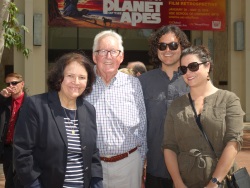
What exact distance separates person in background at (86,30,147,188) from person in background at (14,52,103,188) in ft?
1.61

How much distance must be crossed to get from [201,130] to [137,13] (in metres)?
14.4

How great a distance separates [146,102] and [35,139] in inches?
57.4

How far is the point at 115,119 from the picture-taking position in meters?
4.27

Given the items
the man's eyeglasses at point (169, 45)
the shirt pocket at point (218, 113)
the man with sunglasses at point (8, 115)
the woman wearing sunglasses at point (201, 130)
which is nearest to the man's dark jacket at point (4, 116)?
the man with sunglasses at point (8, 115)

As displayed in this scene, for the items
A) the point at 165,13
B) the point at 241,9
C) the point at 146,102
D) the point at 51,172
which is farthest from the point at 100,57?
the point at 241,9

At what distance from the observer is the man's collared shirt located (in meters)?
4.24

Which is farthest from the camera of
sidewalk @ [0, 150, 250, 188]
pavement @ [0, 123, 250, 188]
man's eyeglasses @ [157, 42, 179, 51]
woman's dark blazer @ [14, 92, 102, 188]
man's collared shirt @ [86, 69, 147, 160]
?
sidewalk @ [0, 150, 250, 188]

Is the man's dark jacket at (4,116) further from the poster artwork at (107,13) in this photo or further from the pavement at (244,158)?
the poster artwork at (107,13)

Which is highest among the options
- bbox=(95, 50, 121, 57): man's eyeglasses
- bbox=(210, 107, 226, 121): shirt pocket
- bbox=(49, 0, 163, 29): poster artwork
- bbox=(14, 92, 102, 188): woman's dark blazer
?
bbox=(49, 0, 163, 29): poster artwork

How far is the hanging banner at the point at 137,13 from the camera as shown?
57.3 ft

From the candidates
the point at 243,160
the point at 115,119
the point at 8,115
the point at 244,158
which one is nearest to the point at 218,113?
the point at 115,119

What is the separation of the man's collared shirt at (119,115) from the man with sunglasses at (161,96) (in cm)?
9

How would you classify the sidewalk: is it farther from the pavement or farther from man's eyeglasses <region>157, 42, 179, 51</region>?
man's eyeglasses <region>157, 42, 179, 51</region>

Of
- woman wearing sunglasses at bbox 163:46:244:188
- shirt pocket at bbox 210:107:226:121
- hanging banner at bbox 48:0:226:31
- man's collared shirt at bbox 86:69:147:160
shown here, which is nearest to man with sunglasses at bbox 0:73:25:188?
man's collared shirt at bbox 86:69:147:160
